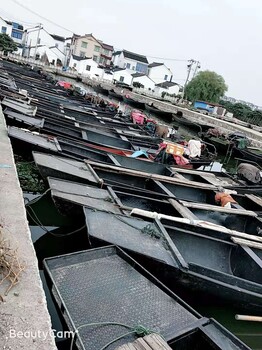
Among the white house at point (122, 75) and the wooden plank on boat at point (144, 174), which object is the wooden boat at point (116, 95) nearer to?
the white house at point (122, 75)

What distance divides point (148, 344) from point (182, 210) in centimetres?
396

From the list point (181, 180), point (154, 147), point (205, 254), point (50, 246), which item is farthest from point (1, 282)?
point (154, 147)

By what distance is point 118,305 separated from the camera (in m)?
3.60

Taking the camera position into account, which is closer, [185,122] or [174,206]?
[174,206]

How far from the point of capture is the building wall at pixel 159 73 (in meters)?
74.1

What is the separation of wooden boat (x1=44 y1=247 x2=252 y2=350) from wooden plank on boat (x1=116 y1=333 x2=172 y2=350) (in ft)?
0.88

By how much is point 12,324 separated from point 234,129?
1120 inches

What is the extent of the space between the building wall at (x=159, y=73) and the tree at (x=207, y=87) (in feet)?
63.5

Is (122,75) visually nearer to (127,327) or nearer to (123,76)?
(123,76)

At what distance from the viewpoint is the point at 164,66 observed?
7444 cm

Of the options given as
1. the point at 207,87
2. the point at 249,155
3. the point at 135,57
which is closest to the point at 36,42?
the point at 135,57

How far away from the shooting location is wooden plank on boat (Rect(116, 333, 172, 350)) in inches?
106

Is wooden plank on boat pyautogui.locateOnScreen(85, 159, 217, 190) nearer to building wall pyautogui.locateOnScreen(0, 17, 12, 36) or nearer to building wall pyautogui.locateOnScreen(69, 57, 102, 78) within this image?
building wall pyautogui.locateOnScreen(69, 57, 102, 78)

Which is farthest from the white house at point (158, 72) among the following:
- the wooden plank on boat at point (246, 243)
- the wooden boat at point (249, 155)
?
the wooden plank on boat at point (246, 243)
